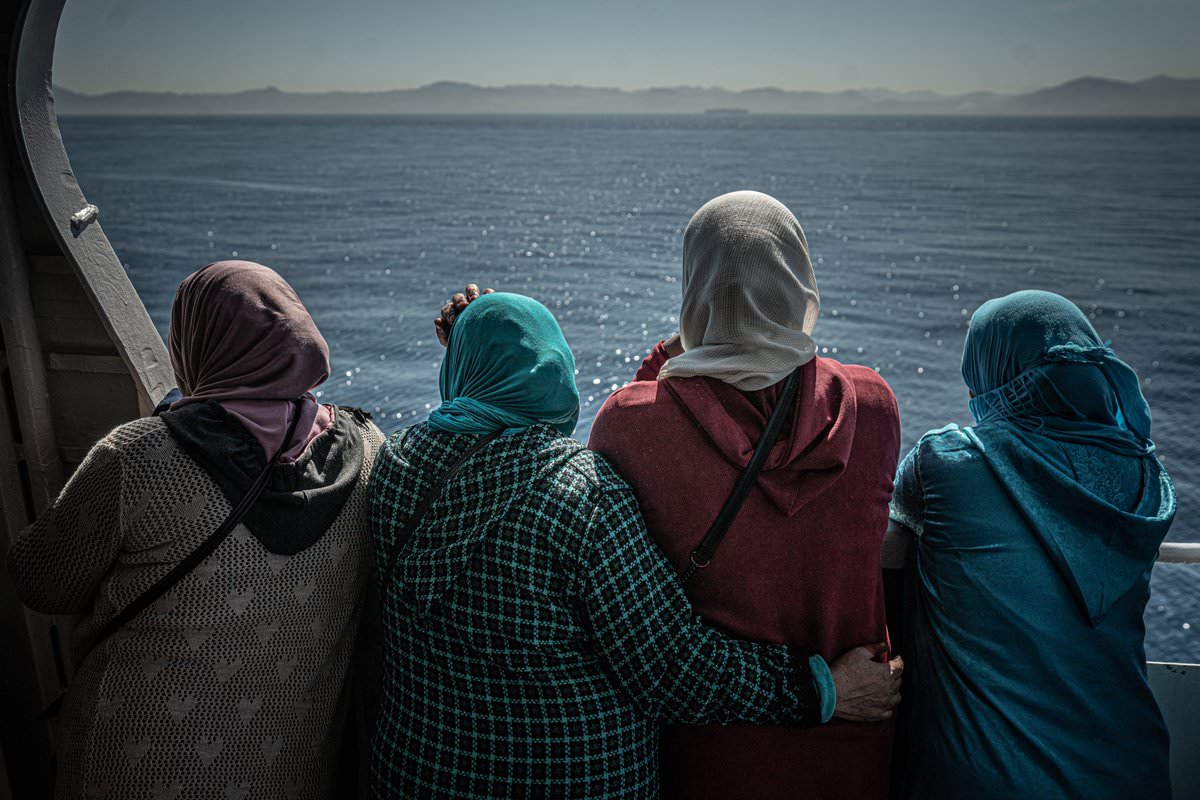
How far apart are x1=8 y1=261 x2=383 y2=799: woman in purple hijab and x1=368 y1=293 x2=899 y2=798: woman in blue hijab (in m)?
0.14

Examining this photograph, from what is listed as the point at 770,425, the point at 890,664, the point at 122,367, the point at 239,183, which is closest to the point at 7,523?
the point at 122,367

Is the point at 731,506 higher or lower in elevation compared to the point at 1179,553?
higher

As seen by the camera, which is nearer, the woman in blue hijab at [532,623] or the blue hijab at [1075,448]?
the woman in blue hijab at [532,623]

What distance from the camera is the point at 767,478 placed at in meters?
→ 1.41

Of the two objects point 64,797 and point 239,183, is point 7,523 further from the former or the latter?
point 239,183

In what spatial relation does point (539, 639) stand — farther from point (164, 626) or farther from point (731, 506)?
point (164, 626)

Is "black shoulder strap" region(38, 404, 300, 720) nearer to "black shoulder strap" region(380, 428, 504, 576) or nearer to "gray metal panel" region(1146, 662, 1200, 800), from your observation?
"black shoulder strap" region(380, 428, 504, 576)

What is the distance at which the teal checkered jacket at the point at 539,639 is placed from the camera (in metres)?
1.33

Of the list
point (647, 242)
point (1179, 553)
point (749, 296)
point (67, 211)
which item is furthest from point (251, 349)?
point (647, 242)

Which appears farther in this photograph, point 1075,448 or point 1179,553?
point 1179,553

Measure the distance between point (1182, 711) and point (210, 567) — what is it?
6.84 feet

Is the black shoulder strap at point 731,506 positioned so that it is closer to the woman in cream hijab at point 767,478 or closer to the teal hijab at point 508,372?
the woman in cream hijab at point 767,478

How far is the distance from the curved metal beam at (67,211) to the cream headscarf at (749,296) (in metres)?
1.50

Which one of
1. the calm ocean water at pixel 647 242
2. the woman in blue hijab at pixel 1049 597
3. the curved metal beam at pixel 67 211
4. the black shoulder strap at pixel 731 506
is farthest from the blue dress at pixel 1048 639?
the calm ocean water at pixel 647 242
